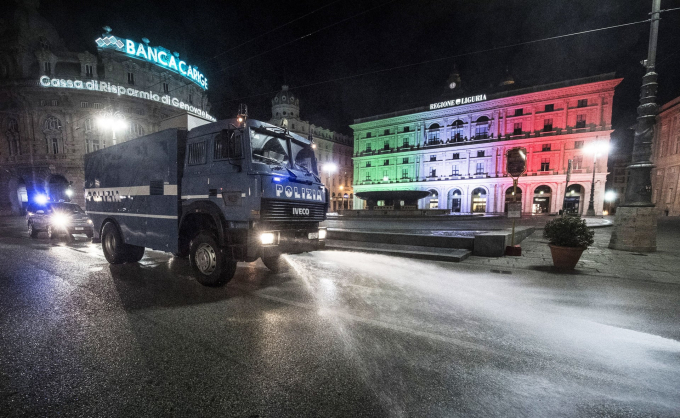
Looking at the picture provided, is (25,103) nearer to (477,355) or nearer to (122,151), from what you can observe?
(122,151)

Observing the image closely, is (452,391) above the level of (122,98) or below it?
below

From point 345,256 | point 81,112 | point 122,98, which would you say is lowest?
point 345,256

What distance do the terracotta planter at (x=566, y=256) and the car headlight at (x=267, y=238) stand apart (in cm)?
744

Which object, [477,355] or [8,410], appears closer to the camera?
[8,410]

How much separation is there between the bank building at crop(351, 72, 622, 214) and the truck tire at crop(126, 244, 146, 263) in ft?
98.9

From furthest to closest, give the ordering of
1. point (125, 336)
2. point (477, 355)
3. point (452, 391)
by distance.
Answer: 1. point (125, 336)
2. point (477, 355)
3. point (452, 391)

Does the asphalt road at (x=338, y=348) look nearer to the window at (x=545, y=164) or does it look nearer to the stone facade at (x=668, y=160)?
the stone facade at (x=668, y=160)

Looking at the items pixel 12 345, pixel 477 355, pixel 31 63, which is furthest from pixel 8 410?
pixel 31 63

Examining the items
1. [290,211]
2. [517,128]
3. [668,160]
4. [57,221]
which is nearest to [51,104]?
[57,221]

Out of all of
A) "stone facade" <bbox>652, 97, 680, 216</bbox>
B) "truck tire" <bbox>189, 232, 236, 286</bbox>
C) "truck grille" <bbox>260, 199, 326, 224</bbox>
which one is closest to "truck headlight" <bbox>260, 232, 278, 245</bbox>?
"truck grille" <bbox>260, 199, 326, 224</bbox>

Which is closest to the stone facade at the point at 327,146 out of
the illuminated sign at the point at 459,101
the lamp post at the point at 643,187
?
the illuminated sign at the point at 459,101

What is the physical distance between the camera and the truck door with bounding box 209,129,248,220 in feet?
17.4

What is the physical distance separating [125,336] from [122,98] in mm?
51274

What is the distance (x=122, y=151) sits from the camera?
766cm
